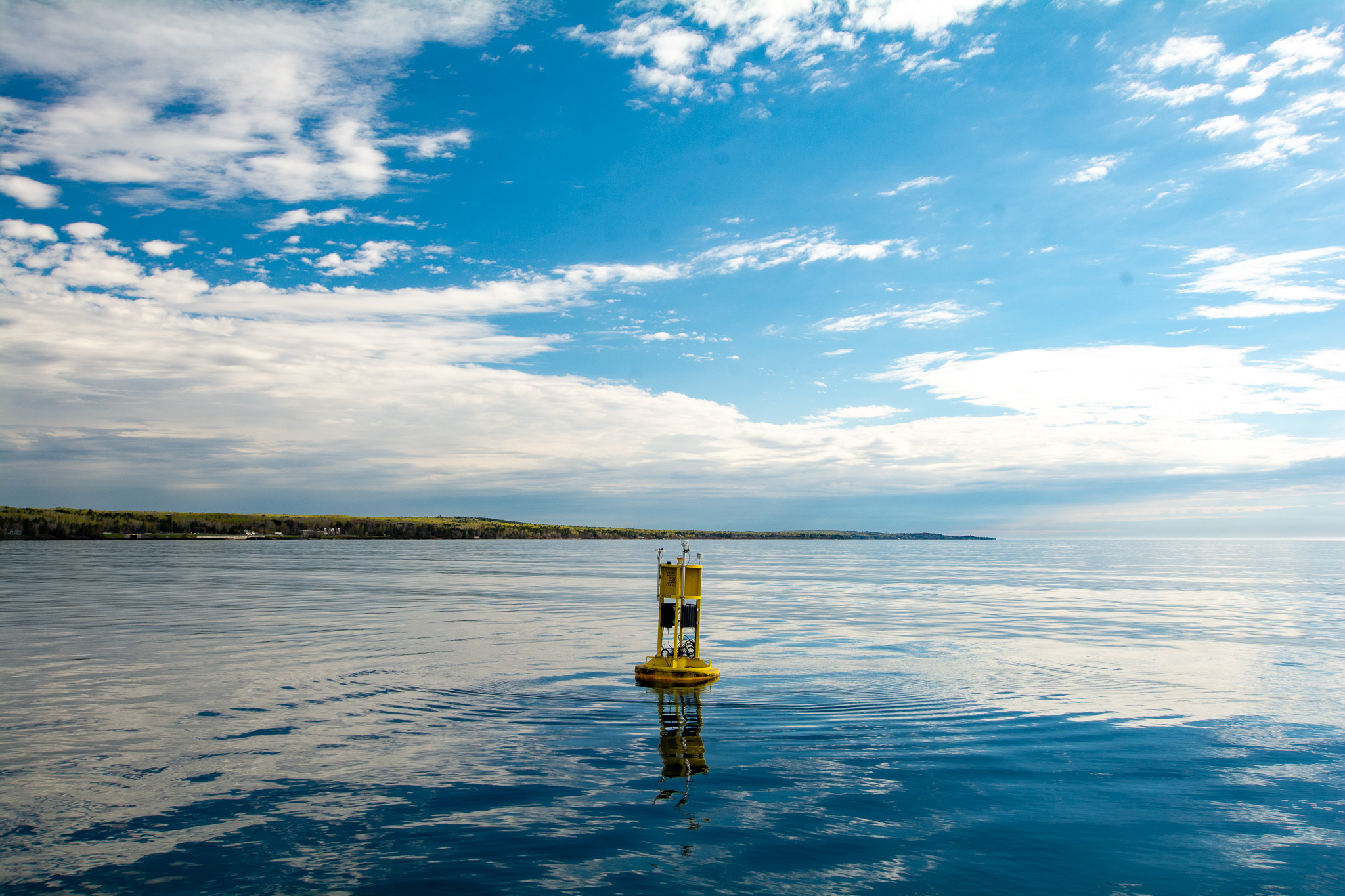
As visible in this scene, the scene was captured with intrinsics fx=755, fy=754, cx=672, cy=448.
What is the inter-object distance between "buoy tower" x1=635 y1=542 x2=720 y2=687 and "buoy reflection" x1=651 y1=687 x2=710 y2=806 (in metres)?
0.29

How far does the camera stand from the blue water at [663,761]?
27.4 ft

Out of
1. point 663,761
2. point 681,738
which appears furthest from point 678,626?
point 663,761

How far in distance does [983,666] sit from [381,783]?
55.1 feet

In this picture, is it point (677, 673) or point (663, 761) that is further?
point (677, 673)

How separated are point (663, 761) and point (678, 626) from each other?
6.35 meters

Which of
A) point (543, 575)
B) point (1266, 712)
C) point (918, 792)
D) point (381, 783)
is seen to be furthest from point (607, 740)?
point (543, 575)

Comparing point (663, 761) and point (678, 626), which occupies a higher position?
point (678, 626)

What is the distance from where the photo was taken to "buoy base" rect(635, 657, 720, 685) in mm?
18266

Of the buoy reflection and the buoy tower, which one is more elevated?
the buoy tower

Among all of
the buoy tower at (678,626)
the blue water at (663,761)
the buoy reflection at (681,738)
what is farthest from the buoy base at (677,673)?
the blue water at (663,761)

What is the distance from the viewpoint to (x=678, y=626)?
18484mm

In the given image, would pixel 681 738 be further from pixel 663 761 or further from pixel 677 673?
pixel 677 673

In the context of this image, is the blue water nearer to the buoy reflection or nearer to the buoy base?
the buoy reflection

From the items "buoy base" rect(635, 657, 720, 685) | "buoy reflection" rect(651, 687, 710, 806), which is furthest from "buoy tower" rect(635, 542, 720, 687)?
"buoy reflection" rect(651, 687, 710, 806)
